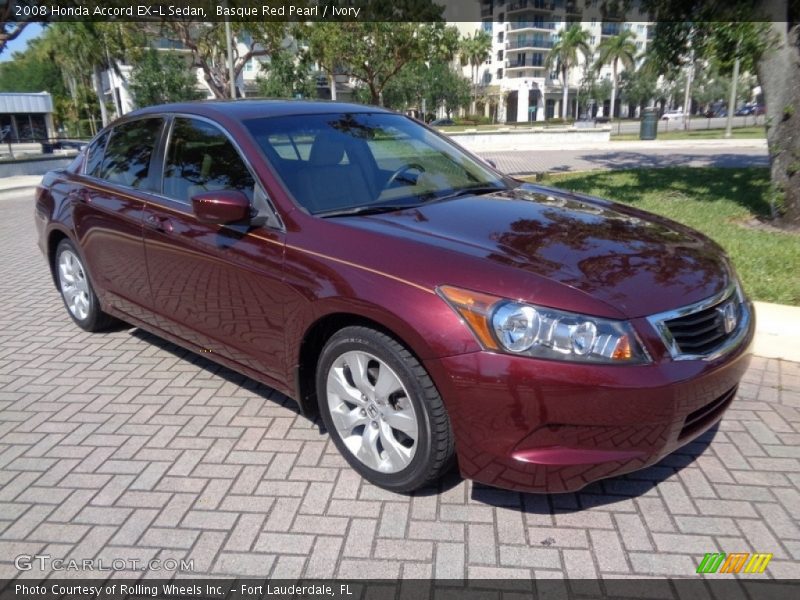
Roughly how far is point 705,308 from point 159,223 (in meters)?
3.06

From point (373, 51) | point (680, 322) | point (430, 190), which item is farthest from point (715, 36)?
point (373, 51)

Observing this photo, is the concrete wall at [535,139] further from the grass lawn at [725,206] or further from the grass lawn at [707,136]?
the grass lawn at [725,206]

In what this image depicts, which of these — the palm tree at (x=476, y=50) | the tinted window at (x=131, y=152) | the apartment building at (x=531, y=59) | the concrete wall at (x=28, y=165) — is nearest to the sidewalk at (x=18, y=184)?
the concrete wall at (x=28, y=165)

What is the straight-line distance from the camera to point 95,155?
16.2ft

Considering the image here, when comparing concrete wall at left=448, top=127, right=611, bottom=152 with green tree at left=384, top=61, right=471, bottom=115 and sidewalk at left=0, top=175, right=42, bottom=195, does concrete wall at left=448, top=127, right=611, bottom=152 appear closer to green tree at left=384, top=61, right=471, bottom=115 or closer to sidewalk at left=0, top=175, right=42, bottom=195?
sidewalk at left=0, top=175, right=42, bottom=195

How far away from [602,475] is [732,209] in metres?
7.30

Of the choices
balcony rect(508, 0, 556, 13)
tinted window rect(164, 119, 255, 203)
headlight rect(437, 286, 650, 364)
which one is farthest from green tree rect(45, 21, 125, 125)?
balcony rect(508, 0, 556, 13)

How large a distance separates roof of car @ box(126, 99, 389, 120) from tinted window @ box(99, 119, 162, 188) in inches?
7.0

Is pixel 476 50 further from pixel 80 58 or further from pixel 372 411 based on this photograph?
pixel 372 411

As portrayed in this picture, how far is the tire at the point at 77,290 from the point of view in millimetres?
5027

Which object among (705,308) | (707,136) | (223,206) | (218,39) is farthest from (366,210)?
(218,39)

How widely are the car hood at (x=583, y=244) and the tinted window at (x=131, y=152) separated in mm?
1932

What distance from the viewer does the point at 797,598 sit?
7.46 feet

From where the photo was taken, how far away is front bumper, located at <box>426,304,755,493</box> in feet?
7.59
